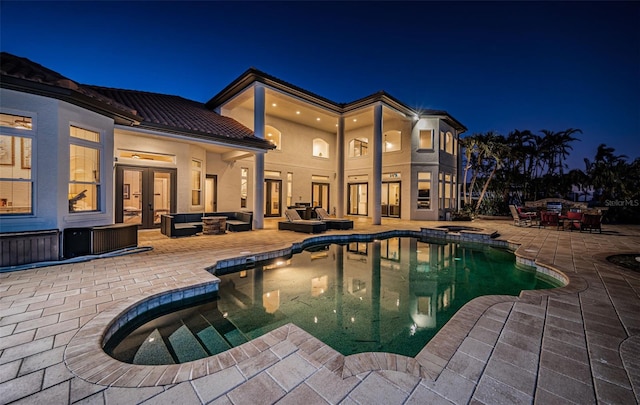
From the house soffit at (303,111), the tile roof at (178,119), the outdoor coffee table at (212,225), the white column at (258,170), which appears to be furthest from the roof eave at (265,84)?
the outdoor coffee table at (212,225)

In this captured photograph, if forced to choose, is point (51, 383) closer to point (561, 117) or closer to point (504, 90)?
point (504, 90)

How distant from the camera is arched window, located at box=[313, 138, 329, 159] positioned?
17.0 m

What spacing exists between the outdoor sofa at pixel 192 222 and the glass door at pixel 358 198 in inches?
353

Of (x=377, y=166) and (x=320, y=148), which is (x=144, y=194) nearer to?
(x=377, y=166)

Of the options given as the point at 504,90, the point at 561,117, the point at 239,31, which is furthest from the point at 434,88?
the point at 239,31

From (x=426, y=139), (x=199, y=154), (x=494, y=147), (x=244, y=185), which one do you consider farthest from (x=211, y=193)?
(x=494, y=147)

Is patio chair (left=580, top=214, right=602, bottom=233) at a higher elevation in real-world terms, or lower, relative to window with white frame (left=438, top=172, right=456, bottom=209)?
lower

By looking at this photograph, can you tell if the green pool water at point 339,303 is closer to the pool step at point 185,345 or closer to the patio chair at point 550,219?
the pool step at point 185,345

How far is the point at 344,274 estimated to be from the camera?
18.5ft

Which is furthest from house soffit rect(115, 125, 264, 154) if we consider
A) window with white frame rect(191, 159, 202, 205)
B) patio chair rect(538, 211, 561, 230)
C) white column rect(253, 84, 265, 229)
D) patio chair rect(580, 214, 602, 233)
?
patio chair rect(580, 214, 602, 233)

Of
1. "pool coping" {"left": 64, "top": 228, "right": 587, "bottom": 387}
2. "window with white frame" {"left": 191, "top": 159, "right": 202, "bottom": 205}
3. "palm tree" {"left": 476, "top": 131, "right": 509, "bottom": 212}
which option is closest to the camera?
"pool coping" {"left": 64, "top": 228, "right": 587, "bottom": 387}

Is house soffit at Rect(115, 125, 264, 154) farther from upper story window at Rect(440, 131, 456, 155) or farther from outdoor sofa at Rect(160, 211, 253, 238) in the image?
upper story window at Rect(440, 131, 456, 155)

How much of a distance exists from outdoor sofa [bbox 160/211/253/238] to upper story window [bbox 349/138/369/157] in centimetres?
994

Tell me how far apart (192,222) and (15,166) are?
4945 millimetres
